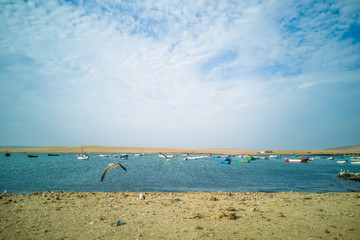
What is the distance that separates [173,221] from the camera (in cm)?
834

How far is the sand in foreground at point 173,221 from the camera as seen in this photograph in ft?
22.8

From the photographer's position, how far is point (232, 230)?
7.28 meters

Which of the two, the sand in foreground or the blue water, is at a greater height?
the sand in foreground

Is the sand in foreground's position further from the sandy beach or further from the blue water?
the blue water

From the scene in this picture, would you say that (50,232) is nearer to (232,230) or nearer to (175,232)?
(175,232)

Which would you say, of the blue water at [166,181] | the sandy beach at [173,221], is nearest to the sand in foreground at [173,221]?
the sandy beach at [173,221]

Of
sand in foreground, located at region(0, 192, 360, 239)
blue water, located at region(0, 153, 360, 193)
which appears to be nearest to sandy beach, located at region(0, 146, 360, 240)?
sand in foreground, located at region(0, 192, 360, 239)

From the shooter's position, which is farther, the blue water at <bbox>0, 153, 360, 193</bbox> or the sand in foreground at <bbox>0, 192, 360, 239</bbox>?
the blue water at <bbox>0, 153, 360, 193</bbox>

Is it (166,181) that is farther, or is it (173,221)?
(166,181)

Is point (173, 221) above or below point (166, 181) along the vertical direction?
above

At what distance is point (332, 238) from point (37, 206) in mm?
13826

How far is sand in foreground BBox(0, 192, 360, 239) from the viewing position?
6.94m

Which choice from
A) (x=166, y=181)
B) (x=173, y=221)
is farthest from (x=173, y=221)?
(x=166, y=181)

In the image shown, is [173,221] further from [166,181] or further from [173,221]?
[166,181]
